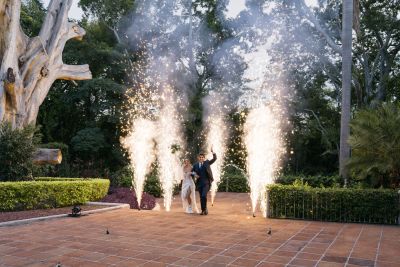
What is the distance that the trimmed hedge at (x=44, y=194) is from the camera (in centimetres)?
1038

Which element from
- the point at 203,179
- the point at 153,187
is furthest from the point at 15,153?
the point at 153,187

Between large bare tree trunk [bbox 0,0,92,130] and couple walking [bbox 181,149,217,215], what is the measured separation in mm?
7005

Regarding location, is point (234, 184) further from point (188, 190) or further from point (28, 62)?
Answer: point (28, 62)

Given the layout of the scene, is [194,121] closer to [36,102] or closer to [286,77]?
[286,77]

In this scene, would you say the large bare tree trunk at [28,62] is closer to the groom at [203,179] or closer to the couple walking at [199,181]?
the couple walking at [199,181]

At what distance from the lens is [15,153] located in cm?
1218

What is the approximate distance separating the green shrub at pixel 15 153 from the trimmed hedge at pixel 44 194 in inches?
45.8

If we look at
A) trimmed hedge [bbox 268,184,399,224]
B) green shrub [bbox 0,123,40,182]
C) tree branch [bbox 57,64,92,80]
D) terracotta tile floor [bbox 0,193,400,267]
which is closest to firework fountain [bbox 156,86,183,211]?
trimmed hedge [bbox 268,184,399,224]

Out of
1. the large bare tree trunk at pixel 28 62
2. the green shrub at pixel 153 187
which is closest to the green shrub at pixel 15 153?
the large bare tree trunk at pixel 28 62

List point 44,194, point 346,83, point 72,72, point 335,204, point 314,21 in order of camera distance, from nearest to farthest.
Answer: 1. point 335,204
2. point 44,194
3. point 346,83
4. point 72,72
5. point 314,21

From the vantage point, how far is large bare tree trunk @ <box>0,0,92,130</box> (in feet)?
45.3

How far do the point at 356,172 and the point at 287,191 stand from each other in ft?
10.0

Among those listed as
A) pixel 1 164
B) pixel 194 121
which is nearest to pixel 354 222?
pixel 1 164

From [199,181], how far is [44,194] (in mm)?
4458
